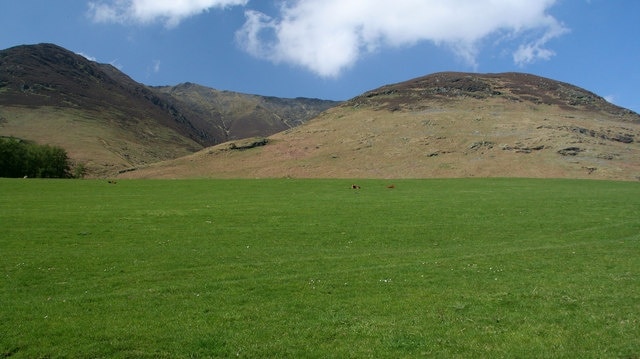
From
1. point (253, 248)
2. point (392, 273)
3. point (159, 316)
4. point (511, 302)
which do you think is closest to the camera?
point (159, 316)

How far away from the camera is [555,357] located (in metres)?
10.8

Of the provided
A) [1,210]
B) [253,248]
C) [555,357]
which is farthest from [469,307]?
[1,210]

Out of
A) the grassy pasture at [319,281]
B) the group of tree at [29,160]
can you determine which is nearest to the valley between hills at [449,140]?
the group of tree at [29,160]

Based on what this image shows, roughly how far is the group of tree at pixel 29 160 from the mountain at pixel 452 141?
17364 millimetres

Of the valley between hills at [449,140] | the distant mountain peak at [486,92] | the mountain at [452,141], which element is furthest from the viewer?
the distant mountain peak at [486,92]

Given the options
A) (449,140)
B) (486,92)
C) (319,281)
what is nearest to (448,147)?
(449,140)

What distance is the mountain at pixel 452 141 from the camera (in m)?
85.3

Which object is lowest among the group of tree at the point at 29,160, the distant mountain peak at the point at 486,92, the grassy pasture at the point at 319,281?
the grassy pasture at the point at 319,281

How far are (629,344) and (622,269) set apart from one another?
363 inches

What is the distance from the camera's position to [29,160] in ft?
296

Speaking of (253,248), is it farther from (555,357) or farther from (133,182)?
(133,182)

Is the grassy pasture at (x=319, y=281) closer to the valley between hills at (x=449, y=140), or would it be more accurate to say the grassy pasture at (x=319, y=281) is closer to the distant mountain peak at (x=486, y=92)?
the valley between hills at (x=449, y=140)

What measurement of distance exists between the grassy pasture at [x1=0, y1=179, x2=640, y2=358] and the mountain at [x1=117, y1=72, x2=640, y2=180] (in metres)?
47.7

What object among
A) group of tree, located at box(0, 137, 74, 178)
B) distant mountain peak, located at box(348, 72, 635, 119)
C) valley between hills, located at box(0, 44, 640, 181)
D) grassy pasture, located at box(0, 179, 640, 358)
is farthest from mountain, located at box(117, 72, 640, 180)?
grassy pasture, located at box(0, 179, 640, 358)
